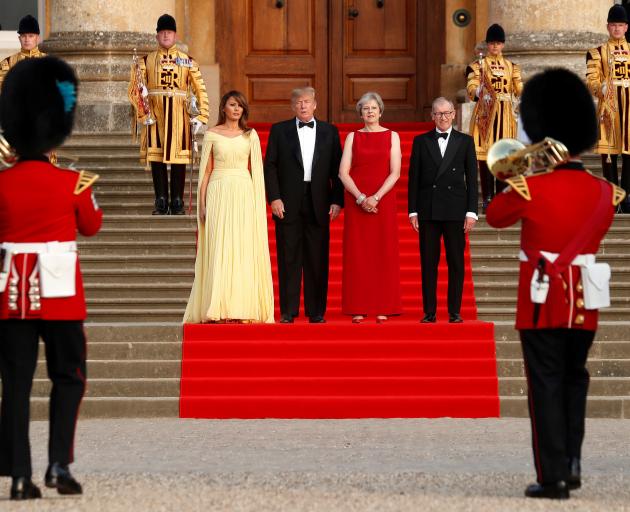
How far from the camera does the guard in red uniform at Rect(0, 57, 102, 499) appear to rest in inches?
328

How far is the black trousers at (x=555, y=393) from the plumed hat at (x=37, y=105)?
2248 mm

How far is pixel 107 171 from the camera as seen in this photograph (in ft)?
53.1

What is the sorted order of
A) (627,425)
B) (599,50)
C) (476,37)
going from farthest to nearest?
(476,37) < (599,50) < (627,425)

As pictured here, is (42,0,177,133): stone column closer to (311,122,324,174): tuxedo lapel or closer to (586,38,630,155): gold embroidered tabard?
(586,38,630,155): gold embroidered tabard

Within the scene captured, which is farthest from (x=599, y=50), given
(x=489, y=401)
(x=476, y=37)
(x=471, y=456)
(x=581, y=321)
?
(x=581, y=321)

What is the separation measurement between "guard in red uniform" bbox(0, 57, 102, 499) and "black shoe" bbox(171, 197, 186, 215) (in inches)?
266

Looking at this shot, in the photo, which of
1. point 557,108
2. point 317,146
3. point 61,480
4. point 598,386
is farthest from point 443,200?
point 61,480

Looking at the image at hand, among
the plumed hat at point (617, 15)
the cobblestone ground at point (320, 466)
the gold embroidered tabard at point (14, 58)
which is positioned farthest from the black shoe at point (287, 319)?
the plumed hat at point (617, 15)

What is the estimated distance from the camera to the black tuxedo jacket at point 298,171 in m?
13.1

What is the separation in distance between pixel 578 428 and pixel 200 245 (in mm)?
5125

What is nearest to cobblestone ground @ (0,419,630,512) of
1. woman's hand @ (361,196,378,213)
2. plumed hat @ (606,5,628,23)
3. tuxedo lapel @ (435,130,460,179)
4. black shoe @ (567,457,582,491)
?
black shoe @ (567,457,582,491)

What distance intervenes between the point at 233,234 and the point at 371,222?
930 millimetres

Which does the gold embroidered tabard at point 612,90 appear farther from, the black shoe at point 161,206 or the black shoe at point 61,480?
the black shoe at point 61,480

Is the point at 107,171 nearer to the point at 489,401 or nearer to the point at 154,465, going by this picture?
the point at 489,401
